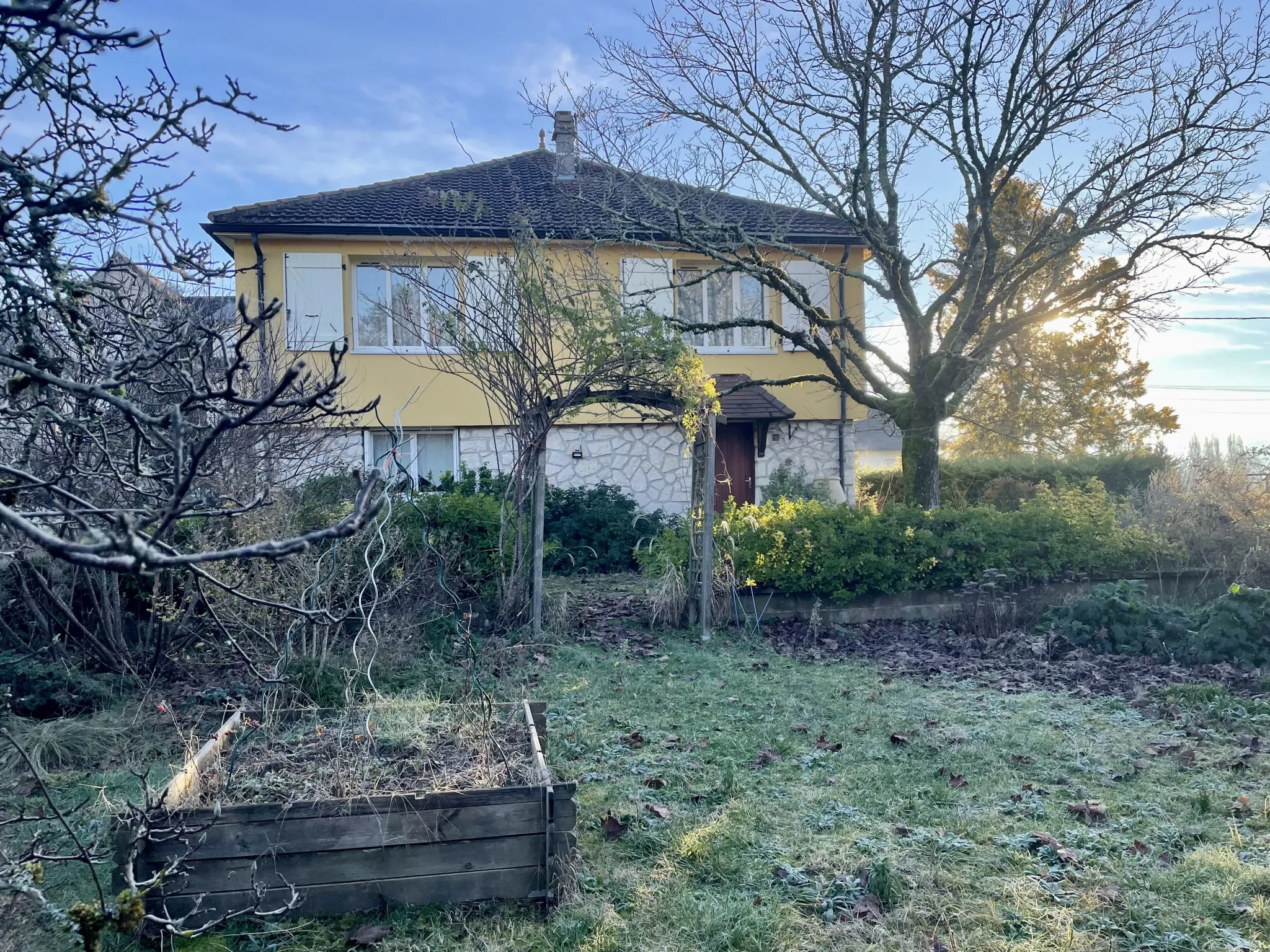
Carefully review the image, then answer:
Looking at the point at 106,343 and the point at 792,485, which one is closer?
the point at 106,343

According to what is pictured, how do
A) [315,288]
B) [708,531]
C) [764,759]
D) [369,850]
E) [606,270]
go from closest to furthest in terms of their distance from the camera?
1. [369,850]
2. [764,759]
3. [708,531]
4. [606,270]
5. [315,288]

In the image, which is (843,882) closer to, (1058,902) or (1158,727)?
(1058,902)

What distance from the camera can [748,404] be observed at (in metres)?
14.3

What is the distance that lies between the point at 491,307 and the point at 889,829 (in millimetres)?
5630

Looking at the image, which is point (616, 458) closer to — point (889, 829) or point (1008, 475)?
point (1008, 475)

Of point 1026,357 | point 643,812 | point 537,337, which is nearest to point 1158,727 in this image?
point 643,812

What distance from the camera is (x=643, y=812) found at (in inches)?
154

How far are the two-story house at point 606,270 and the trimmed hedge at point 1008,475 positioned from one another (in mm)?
1822

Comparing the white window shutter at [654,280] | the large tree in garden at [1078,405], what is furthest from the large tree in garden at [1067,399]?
the white window shutter at [654,280]

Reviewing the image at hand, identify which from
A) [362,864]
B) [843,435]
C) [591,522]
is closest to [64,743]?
[362,864]

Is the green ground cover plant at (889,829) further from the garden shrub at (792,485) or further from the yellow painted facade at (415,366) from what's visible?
the yellow painted facade at (415,366)

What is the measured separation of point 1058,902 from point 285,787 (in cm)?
301

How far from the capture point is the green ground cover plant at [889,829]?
296 cm

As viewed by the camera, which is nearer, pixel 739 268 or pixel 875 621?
pixel 875 621
